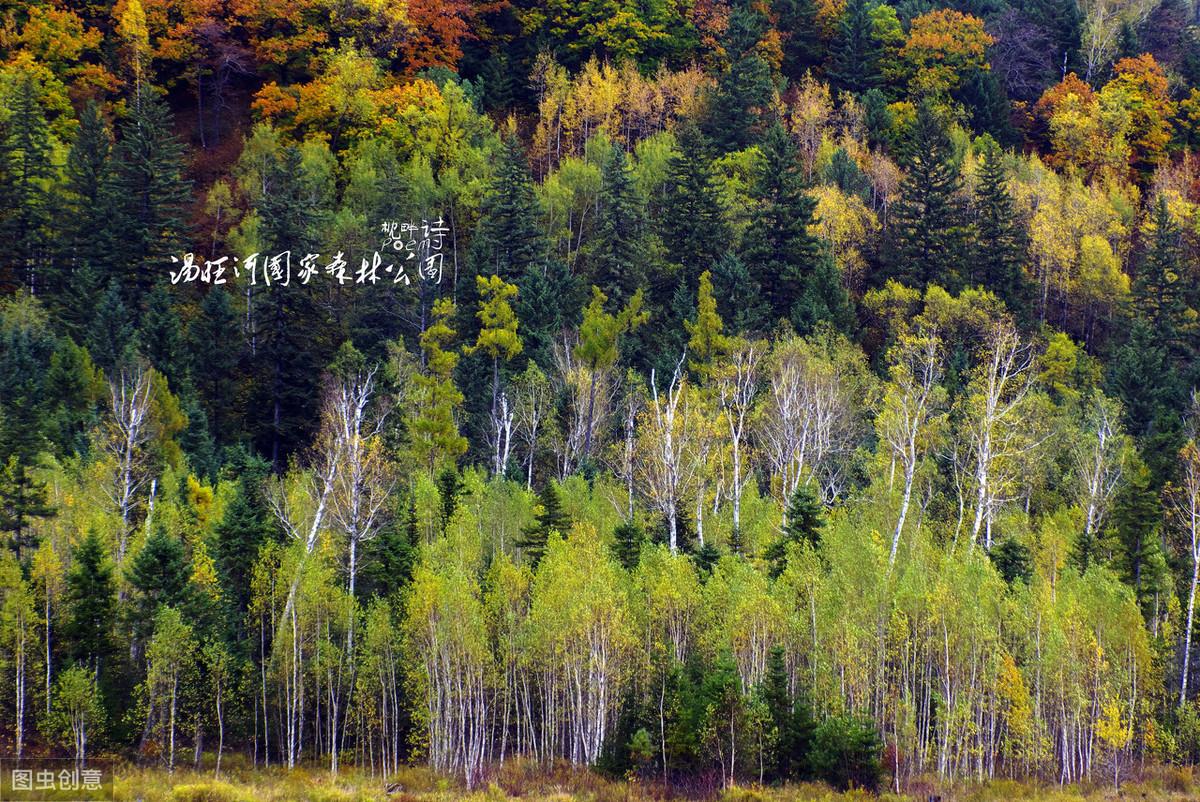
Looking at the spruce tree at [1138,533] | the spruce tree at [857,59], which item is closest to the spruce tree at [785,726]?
the spruce tree at [1138,533]

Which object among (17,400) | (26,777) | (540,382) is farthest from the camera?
(540,382)

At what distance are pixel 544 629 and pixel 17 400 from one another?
73.5 feet

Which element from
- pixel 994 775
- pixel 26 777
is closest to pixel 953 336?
pixel 994 775

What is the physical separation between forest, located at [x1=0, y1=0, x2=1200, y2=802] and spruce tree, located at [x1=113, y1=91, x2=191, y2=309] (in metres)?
0.26

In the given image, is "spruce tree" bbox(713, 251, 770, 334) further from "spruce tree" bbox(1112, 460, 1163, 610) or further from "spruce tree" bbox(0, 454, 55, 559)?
"spruce tree" bbox(0, 454, 55, 559)

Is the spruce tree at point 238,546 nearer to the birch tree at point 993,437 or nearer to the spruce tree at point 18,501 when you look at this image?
the spruce tree at point 18,501

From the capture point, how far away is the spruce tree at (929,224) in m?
74.0

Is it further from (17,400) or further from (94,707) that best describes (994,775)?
(17,400)

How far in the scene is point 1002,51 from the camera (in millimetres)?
102375

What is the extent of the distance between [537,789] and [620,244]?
3670 centimetres

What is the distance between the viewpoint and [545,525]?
4750 centimetres

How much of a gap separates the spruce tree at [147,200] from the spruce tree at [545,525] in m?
30.4

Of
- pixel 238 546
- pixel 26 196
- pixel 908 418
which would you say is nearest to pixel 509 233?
pixel 26 196

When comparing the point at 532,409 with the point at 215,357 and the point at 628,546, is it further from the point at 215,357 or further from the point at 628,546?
the point at 215,357
